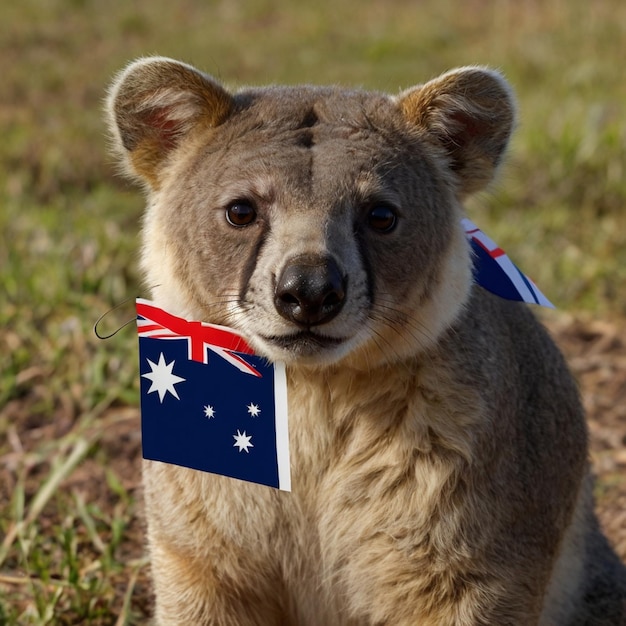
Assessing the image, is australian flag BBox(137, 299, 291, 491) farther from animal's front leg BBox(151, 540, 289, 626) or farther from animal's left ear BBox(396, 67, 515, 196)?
animal's left ear BBox(396, 67, 515, 196)

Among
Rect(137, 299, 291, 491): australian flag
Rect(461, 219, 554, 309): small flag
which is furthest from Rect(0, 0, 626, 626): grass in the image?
Rect(137, 299, 291, 491): australian flag

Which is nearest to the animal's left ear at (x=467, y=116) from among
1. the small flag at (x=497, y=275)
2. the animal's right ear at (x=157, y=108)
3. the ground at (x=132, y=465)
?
the small flag at (x=497, y=275)

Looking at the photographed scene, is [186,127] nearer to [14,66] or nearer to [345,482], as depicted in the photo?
[345,482]

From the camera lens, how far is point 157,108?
3916 mm

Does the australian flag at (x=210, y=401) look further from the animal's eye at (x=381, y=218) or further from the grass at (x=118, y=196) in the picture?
the grass at (x=118, y=196)

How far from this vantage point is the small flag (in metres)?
4.00

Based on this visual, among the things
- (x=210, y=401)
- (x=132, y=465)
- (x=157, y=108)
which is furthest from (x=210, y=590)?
(x=132, y=465)

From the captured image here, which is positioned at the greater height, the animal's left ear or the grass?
the animal's left ear

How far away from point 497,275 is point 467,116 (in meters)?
0.58

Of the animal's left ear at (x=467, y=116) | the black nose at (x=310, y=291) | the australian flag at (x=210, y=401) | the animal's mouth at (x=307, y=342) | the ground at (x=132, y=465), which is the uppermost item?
the animal's left ear at (x=467, y=116)

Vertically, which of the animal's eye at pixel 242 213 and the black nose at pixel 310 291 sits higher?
the animal's eye at pixel 242 213

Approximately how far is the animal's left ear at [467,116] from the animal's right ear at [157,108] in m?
0.67

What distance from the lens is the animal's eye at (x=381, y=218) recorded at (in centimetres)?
359

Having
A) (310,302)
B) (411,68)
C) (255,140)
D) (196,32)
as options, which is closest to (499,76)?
(255,140)
